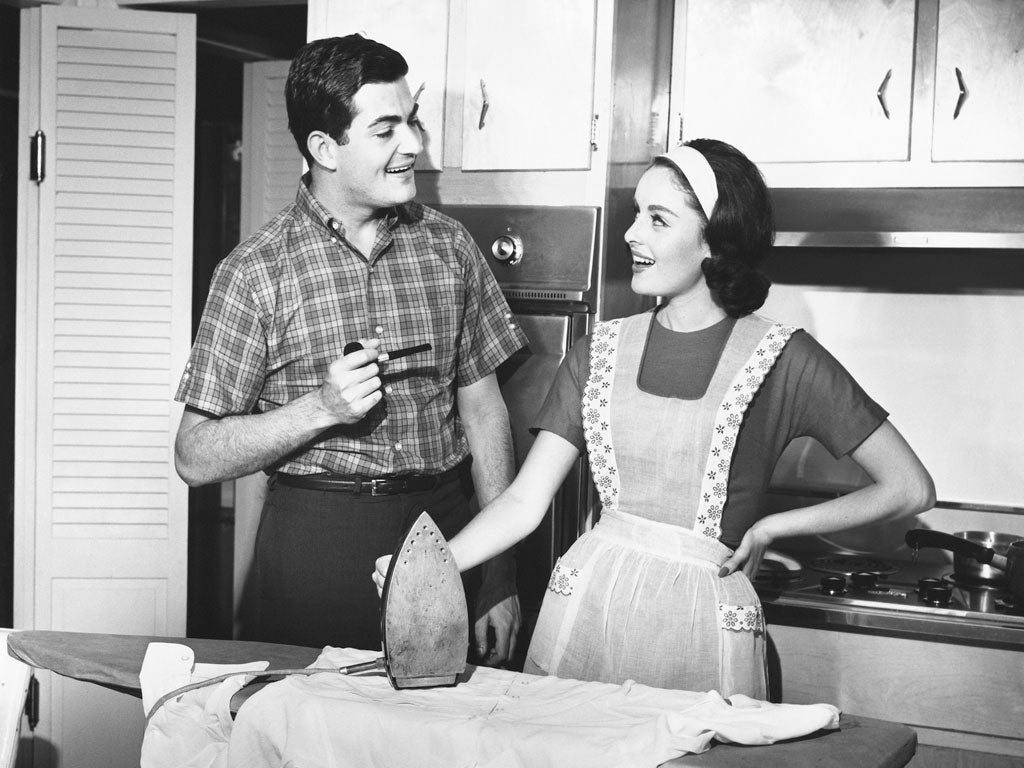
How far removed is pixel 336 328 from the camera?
227 cm

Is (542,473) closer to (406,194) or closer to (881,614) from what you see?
(406,194)

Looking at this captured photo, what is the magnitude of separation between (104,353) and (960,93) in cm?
232

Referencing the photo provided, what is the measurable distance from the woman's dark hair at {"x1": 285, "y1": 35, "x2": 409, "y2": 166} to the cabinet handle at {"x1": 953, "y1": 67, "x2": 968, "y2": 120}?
1.26 m

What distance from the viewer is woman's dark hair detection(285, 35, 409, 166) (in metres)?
2.22

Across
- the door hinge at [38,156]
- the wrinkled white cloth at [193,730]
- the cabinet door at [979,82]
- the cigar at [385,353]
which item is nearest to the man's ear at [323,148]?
the cigar at [385,353]

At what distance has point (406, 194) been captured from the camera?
7.41ft

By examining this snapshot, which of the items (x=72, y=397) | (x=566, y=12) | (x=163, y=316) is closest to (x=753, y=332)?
(x=566, y=12)

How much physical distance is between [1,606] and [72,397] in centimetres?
130

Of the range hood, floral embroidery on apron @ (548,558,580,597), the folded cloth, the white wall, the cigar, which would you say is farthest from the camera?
the white wall

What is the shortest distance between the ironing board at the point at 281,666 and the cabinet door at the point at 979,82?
149cm

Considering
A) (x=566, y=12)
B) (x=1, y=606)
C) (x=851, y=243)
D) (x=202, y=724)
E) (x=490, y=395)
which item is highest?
(x=566, y=12)

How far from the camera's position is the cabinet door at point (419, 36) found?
2.68 m

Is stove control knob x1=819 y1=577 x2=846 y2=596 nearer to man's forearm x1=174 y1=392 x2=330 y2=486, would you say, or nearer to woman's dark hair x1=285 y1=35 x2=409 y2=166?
man's forearm x1=174 y1=392 x2=330 y2=486

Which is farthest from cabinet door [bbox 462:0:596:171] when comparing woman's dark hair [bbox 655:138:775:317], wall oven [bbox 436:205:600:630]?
woman's dark hair [bbox 655:138:775:317]
